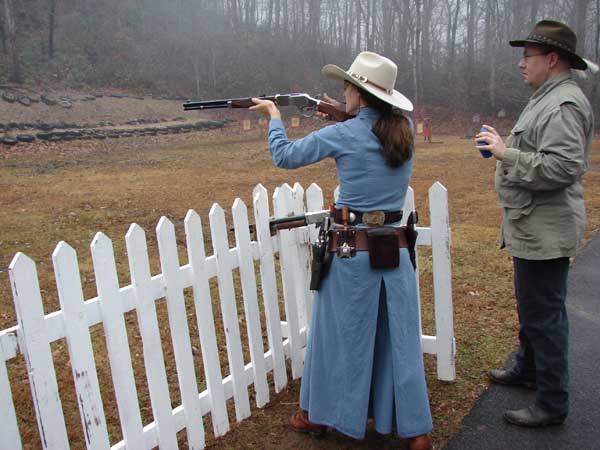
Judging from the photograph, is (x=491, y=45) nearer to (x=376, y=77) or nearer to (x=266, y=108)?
(x=266, y=108)

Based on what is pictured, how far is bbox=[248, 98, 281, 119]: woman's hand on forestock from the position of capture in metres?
2.89

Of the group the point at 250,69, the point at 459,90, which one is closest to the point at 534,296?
the point at 459,90

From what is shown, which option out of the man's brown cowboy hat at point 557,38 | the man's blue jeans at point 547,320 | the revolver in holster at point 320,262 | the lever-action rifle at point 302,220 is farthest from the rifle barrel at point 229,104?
the man's blue jeans at point 547,320

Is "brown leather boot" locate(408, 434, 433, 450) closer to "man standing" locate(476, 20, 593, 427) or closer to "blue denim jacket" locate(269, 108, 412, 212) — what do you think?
"man standing" locate(476, 20, 593, 427)

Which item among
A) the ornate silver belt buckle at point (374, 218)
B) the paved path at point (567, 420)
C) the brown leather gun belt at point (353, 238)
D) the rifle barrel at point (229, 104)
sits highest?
the rifle barrel at point (229, 104)

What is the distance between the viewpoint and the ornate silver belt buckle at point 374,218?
2.69 metres

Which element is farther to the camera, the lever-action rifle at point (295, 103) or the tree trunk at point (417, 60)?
the tree trunk at point (417, 60)

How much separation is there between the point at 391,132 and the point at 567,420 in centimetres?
191

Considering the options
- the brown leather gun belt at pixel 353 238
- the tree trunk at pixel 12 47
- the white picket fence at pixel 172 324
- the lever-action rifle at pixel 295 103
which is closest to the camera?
the white picket fence at pixel 172 324

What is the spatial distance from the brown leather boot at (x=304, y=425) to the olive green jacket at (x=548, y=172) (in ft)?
4.53

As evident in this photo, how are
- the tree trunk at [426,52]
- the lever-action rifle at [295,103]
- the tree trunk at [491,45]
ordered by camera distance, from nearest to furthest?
the lever-action rifle at [295,103], the tree trunk at [491,45], the tree trunk at [426,52]

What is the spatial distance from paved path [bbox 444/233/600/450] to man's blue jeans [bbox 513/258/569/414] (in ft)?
0.47

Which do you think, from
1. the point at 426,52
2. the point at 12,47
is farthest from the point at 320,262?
the point at 426,52

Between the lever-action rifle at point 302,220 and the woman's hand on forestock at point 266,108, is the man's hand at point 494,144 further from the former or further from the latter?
the woman's hand on forestock at point 266,108
